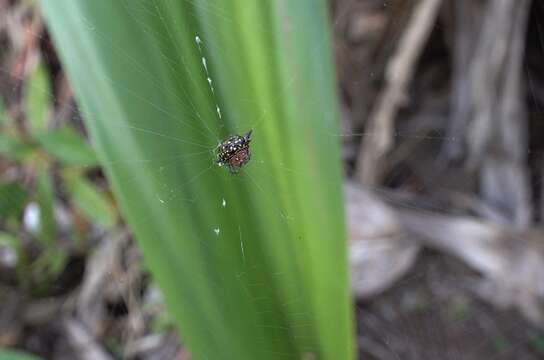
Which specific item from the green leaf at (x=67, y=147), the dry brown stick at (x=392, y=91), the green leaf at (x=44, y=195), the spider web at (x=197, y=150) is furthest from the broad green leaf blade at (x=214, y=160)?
the dry brown stick at (x=392, y=91)

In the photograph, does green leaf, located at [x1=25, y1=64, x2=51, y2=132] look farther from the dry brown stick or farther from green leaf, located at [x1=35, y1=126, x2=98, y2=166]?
the dry brown stick

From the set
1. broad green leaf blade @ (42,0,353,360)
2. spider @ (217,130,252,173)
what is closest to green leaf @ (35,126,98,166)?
spider @ (217,130,252,173)

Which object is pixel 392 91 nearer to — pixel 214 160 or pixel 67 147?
pixel 67 147

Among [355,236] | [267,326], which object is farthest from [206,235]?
[355,236]

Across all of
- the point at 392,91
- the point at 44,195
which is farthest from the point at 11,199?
the point at 392,91

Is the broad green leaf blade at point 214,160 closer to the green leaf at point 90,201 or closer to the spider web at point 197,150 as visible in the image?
the spider web at point 197,150

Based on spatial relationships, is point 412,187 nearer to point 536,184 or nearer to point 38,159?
point 536,184
